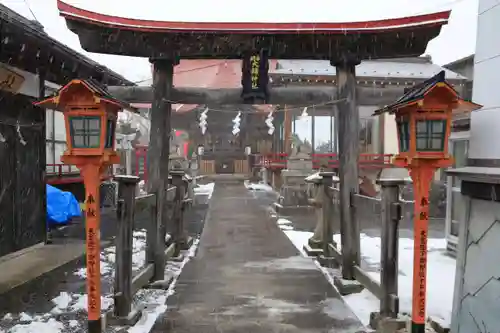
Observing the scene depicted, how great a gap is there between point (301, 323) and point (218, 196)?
1628 cm

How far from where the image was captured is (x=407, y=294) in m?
6.36

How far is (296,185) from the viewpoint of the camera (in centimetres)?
1705

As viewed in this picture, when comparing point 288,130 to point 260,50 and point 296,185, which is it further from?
point 260,50

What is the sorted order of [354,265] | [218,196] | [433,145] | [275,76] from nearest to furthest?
1. [433,145]
2. [354,265]
3. [275,76]
4. [218,196]

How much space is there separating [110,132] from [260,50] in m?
3.24

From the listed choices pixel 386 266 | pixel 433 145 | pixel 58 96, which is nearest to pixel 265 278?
pixel 386 266

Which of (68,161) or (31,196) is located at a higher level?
(68,161)

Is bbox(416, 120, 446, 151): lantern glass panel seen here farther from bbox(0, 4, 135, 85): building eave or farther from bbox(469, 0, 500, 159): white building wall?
bbox(0, 4, 135, 85): building eave

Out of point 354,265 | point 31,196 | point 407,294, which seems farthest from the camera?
point 31,196

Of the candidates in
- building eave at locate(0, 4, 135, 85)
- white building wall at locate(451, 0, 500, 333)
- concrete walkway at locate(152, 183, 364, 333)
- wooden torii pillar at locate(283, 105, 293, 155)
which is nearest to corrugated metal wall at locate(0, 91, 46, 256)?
building eave at locate(0, 4, 135, 85)

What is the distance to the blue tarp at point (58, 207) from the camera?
38.1ft

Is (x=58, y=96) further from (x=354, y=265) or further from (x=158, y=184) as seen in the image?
(x=354, y=265)

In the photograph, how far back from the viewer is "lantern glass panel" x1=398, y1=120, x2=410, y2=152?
180 inches

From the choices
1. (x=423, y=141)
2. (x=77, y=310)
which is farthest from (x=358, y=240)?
(x=77, y=310)
